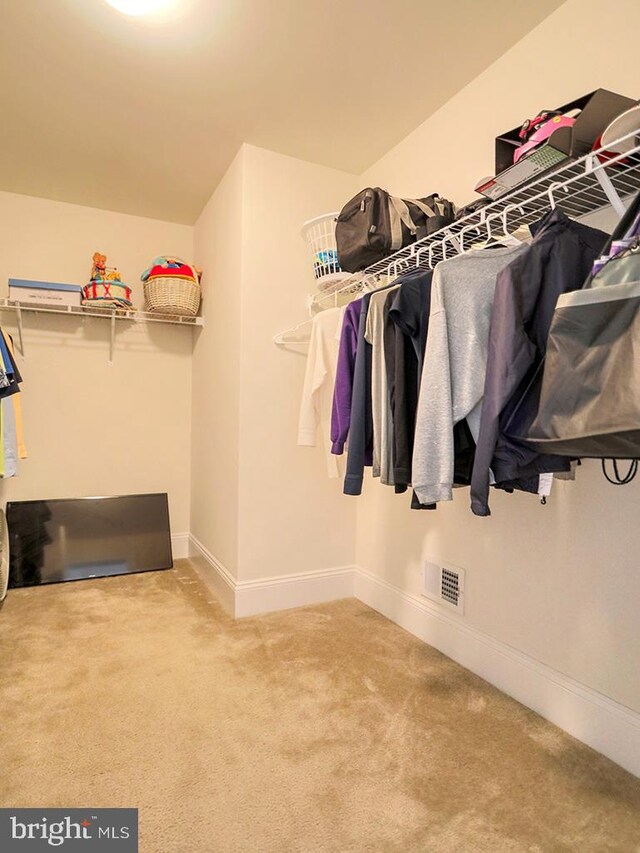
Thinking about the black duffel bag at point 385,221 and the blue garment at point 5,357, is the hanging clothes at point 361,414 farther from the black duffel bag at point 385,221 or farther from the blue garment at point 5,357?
the blue garment at point 5,357

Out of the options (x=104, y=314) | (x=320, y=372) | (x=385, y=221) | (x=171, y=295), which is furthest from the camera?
(x=104, y=314)

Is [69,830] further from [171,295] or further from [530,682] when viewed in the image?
[171,295]

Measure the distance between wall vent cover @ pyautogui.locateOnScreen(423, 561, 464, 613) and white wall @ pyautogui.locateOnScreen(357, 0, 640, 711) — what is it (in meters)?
0.04

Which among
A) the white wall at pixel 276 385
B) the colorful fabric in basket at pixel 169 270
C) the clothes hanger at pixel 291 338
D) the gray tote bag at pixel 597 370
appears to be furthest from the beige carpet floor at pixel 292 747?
the colorful fabric in basket at pixel 169 270

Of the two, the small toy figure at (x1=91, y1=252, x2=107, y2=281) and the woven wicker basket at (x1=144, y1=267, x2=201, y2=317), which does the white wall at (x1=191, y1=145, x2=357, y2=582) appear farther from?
the small toy figure at (x1=91, y1=252, x2=107, y2=281)

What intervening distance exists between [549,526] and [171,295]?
7.82 feet

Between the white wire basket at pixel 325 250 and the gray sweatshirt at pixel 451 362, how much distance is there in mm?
847

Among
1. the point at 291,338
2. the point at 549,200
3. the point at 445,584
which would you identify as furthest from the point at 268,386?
the point at 549,200

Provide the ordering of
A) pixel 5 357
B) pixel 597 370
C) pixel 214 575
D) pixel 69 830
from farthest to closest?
pixel 214 575 < pixel 5 357 < pixel 69 830 < pixel 597 370

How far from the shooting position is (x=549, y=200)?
4.39 ft

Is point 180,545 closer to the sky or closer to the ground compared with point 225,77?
closer to the ground

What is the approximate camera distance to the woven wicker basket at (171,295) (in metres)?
2.86

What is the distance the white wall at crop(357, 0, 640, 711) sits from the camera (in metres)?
1.36

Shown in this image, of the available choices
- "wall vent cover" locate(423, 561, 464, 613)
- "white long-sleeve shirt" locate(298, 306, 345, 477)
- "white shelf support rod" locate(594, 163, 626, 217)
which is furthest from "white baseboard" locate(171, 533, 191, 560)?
"white shelf support rod" locate(594, 163, 626, 217)
